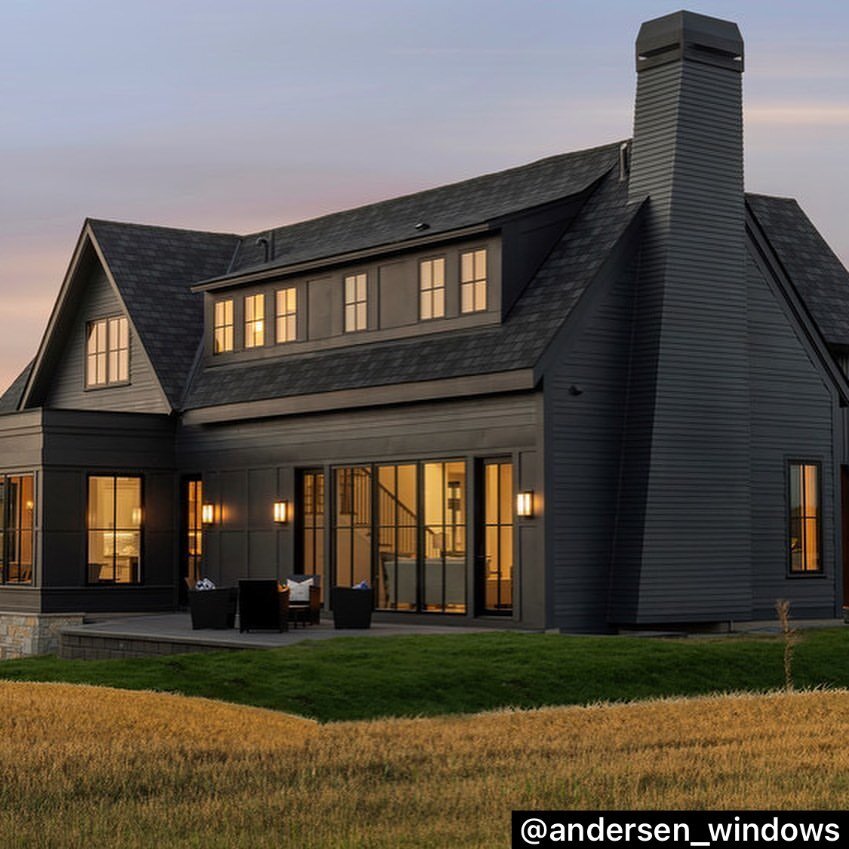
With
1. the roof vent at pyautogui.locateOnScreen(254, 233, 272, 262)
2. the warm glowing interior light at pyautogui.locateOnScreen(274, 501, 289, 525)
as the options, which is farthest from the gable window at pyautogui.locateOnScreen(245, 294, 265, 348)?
the warm glowing interior light at pyautogui.locateOnScreen(274, 501, 289, 525)

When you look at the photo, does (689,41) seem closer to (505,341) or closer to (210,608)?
(505,341)

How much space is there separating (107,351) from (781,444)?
14.2 meters

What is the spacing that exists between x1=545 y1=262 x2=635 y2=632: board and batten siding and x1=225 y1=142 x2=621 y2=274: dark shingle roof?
2.49 meters

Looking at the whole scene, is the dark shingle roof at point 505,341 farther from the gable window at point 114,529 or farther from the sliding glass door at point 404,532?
the gable window at point 114,529

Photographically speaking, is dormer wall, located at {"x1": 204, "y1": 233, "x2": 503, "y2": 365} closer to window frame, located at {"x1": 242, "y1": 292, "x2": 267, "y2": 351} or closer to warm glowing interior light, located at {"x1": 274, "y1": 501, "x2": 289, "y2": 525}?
window frame, located at {"x1": 242, "y1": 292, "x2": 267, "y2": 351}

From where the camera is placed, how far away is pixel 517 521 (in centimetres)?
2486

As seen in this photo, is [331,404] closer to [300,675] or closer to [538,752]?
[300,675]

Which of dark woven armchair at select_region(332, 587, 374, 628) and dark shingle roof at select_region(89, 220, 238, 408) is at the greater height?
dark shingle roof at select_region(89, 220, 238, 408)

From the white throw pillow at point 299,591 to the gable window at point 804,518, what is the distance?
26.4ft

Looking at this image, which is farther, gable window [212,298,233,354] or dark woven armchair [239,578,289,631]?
gable window [212,298,233,354]

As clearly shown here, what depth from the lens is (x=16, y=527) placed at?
A: 102 ft

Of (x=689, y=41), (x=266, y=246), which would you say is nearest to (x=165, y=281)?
(x=266, y=246)

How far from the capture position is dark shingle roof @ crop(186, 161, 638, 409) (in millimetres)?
A: 25047

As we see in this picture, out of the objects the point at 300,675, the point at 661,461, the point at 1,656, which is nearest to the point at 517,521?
the point at 661,461
